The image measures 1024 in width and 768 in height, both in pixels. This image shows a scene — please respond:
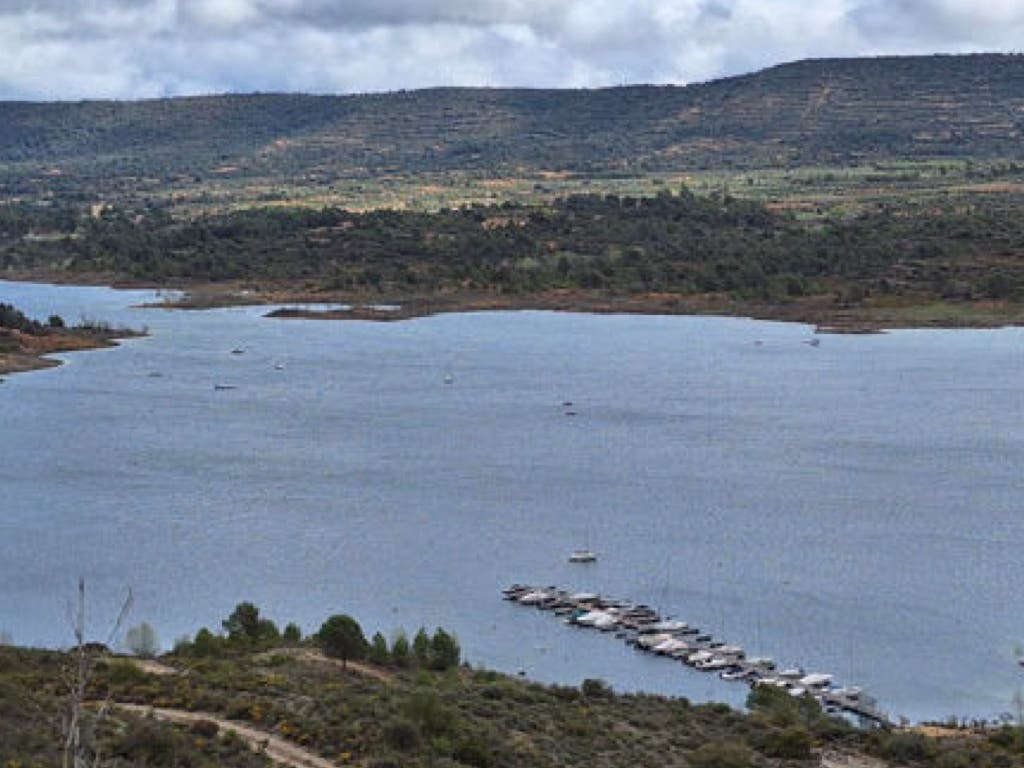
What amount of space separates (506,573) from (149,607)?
10369 millimetres

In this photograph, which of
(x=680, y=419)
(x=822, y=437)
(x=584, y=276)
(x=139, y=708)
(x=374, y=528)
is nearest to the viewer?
(x=139, y=708)

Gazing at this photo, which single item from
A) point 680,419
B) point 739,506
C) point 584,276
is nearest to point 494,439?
point 680,419

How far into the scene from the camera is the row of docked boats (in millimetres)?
39656

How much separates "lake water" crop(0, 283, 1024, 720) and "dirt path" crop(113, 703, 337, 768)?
573 inches

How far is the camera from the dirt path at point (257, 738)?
1038 inches

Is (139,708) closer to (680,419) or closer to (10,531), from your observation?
(10,531)

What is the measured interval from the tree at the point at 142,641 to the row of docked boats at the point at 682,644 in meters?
10.5

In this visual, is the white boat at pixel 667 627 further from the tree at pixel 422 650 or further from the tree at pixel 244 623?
the tree at pixel 244 623

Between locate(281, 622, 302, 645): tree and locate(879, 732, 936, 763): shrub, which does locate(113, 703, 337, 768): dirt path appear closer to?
locate(879, 732, 936, 763): shrub

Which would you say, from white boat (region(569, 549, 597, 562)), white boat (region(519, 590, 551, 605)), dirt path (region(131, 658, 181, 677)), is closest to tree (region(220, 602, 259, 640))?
dirt path (region(131, 658, 181, 677))

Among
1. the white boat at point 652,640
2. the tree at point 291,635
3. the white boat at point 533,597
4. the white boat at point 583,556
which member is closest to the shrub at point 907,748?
the white boat at point 652,640

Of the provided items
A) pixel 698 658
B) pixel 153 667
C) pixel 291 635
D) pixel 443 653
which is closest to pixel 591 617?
pixel 698 658

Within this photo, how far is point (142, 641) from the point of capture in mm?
41750

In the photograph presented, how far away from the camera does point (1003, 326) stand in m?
114
